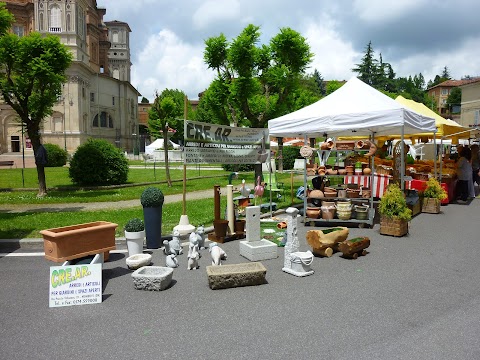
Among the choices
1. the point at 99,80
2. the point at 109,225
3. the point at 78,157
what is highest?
the point at 99,80

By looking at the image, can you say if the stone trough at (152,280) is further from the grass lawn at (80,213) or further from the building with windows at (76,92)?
the building with windows at (76,92)

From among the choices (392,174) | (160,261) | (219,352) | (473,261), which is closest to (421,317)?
(219,352)

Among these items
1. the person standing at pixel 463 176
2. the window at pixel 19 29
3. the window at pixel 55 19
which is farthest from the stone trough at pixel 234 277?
the window at pixel 19 29

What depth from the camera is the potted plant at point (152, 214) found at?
7426 mm

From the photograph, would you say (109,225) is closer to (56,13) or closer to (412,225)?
(412,225)

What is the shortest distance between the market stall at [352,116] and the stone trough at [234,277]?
4.51 meters

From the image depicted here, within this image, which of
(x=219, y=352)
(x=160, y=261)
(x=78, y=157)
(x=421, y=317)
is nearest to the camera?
(x=219, y=352)

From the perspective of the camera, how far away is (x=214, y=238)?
8.10 metres

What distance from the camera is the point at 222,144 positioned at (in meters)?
9.11

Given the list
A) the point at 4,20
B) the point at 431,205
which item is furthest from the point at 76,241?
the point at 4,20

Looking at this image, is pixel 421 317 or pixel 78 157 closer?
pixel 421 317

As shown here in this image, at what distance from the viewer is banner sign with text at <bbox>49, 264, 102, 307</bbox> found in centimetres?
483

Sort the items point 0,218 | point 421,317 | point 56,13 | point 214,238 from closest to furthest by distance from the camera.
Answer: point 421,317 → point 214,238 → point 0,218 → point 56,13

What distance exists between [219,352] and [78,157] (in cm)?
1608
